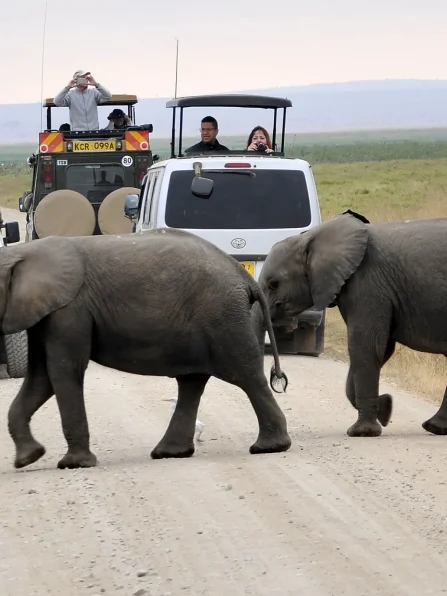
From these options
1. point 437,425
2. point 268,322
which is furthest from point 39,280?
point 437,425

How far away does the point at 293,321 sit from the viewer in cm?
1062

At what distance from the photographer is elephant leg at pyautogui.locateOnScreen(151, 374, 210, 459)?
859 cm

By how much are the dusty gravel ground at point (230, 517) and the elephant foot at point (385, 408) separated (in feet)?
0.43

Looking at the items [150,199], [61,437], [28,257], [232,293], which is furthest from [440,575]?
[150,199]

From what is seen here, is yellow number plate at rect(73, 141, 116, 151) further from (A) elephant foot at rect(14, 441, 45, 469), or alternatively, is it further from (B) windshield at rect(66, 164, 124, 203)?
(A) elephant foot at rect(14, 441, 45, 469)

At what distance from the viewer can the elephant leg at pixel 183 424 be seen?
859cm

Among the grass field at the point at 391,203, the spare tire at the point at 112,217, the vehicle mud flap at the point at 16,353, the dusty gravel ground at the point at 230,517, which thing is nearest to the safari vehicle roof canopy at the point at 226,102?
the spare tire at the point at 112,217

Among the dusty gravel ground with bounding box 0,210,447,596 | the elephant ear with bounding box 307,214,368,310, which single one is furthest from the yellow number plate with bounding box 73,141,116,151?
the elephant ear with bounding box 307,214,368,310

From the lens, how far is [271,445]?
8.59m

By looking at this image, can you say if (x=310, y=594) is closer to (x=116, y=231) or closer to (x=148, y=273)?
(x=148, y=273)

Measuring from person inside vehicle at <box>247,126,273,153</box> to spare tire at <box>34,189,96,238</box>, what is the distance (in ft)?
9.61

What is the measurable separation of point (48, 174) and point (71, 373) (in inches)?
463

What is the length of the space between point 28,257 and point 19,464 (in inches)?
50.9

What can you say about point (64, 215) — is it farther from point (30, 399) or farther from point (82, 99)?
point (30, 399)
